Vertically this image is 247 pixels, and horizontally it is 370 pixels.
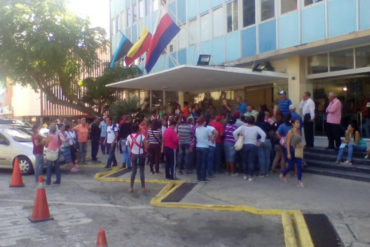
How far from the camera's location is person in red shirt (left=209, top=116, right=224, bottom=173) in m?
11.0

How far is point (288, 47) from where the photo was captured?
1306 cm

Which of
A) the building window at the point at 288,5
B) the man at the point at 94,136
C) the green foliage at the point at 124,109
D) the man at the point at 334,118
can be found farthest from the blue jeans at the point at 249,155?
the green foliage at the point at 124,109

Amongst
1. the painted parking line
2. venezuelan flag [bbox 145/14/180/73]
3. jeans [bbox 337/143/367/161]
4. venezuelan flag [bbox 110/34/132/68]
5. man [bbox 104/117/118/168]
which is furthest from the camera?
venezuelan flag [bbox 110/34/132/68]

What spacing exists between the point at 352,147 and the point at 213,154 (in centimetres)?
391

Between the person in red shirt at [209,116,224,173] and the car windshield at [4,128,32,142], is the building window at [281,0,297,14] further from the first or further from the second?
the car windshield at [4,128,32,142]

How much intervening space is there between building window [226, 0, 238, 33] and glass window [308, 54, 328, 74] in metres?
3.97

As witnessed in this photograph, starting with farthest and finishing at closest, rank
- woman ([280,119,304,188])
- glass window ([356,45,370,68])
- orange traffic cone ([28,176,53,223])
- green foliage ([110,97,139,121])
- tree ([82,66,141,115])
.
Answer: tree ([82,66,141,115]), green foliage ([110,97,139,121]), glass window ([356,45,370,68]), woman ([280,119,304,188]), orange traffic cone ([28,176,53,223])

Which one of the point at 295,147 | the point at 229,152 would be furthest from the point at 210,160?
the point at 295,147

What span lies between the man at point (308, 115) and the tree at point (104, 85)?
1267 centimetres

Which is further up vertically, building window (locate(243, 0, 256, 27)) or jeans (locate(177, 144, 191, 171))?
building window (locate(243, 0, 256, 27))

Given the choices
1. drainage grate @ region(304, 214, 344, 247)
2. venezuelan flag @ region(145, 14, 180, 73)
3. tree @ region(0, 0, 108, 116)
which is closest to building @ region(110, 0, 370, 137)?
venezuelan flag @ region(145, 14, 180, 73)

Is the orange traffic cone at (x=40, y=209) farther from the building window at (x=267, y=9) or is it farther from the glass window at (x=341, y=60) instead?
the building window at (x=267, y=9)

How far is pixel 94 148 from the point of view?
47.6 ft

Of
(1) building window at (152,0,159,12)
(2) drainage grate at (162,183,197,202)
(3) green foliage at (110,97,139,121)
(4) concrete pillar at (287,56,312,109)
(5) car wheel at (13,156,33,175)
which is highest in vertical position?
(1) building window at (152,0,159,12)
